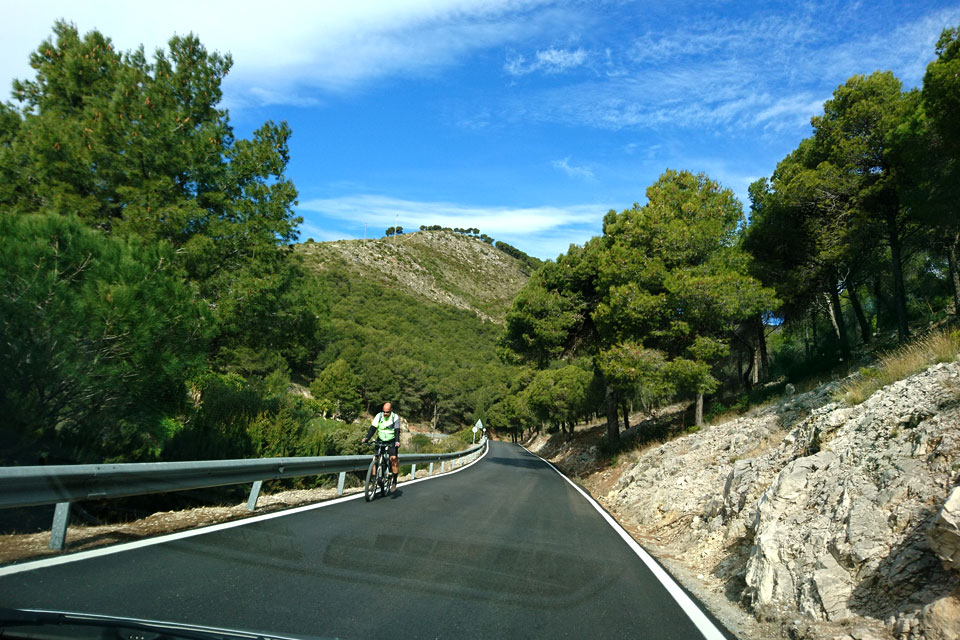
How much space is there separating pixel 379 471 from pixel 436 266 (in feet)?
478

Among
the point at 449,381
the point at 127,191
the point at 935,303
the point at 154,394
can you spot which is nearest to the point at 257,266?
the point at 127,191

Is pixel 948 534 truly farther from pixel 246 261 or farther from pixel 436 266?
pixel 436 266

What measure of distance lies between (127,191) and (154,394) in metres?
6.26

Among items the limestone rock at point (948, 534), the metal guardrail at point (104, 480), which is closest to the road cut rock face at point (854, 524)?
the limestone rock at point (948, 534)

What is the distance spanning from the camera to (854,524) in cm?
488

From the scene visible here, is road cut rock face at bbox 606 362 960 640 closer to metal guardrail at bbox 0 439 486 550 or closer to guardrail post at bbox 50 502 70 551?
metal guardrail at bbox 0 439 486 550

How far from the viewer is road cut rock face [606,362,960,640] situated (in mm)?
3930

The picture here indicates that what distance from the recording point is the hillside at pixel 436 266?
130m

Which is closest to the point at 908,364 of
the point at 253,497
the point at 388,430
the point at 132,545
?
the point at 388,430

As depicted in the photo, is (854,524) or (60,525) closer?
(854,524)

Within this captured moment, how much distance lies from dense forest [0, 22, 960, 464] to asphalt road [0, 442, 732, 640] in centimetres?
303

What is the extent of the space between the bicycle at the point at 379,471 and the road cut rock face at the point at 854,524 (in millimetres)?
5020

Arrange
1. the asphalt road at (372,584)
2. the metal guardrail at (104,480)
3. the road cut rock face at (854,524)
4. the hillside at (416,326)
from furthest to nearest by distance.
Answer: the hillside at (416,326), the metal guardrail at (104,480), the road cut rock face at (854,524), the asphalt road at (372,584)

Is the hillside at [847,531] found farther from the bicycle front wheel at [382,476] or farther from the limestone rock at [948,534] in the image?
the bicycle front wheel at [382,476]
